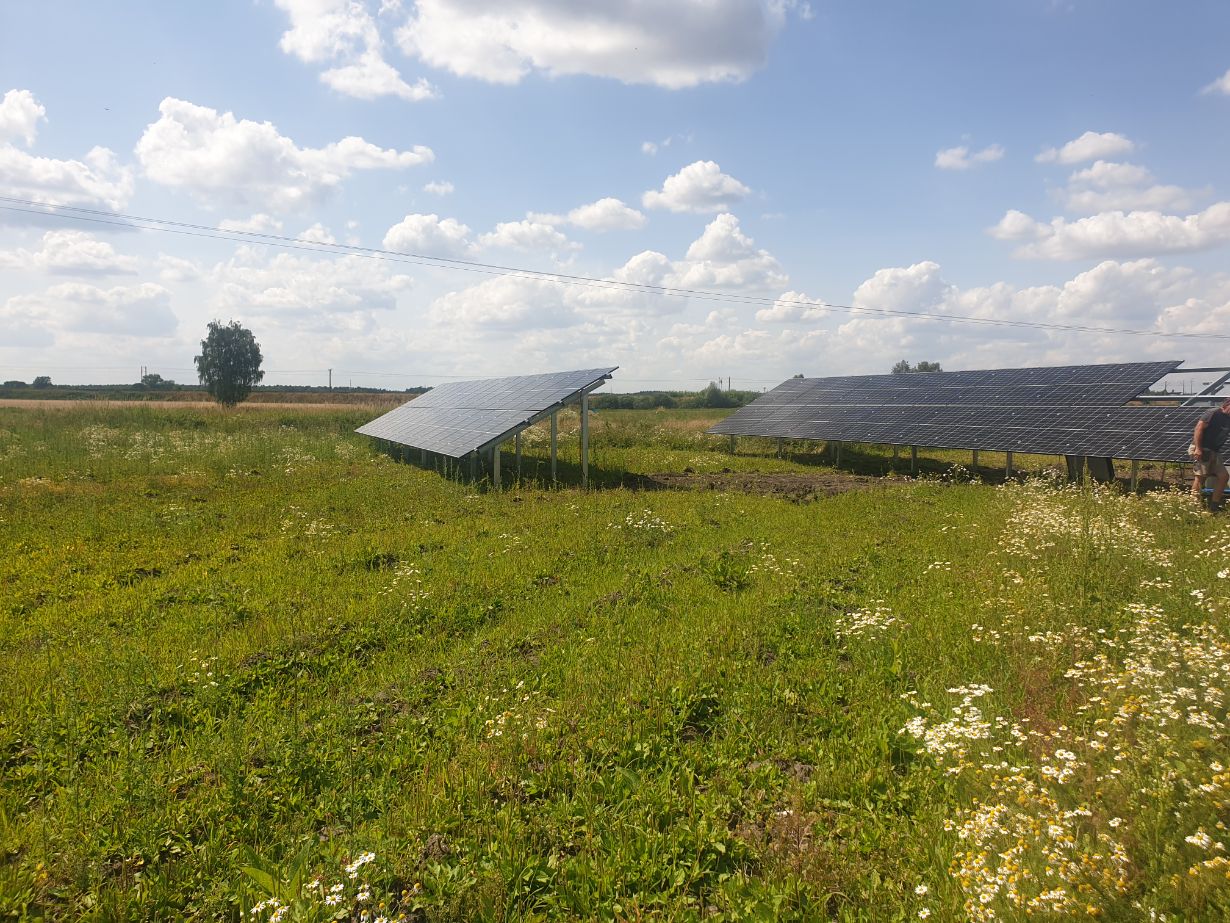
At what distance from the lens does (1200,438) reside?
10648mm

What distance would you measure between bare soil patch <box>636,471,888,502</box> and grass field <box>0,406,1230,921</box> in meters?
5.81

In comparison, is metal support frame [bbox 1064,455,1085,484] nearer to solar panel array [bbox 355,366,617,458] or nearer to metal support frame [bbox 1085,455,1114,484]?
metal support frame [bbox 1085,455,1114,484]

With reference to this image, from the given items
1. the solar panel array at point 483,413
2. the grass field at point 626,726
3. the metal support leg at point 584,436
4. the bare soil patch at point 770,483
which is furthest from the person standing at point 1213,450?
the solar panel array at point 483,413

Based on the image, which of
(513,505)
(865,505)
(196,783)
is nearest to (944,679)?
(196,783)

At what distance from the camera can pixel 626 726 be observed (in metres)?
4.66

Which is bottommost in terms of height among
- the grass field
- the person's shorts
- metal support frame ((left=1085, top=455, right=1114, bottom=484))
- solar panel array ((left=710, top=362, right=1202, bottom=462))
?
the grass field

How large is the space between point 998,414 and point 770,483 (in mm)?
8303

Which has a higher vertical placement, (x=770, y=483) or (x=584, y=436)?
(x=584, y=436)

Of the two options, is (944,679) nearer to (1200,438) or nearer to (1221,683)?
(1221,683)

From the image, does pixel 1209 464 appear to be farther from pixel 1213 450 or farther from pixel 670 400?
pixel 670 400

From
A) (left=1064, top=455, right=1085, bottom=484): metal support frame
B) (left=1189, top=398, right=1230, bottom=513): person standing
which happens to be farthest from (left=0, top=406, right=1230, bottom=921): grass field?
(left=1064, top=455, right=1085, bottom=484): metal support frame

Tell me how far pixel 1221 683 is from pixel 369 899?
4.57 metres

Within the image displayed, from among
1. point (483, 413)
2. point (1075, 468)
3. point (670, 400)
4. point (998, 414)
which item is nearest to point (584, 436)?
point (483, 413)

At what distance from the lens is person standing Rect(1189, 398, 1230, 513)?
10594mm
